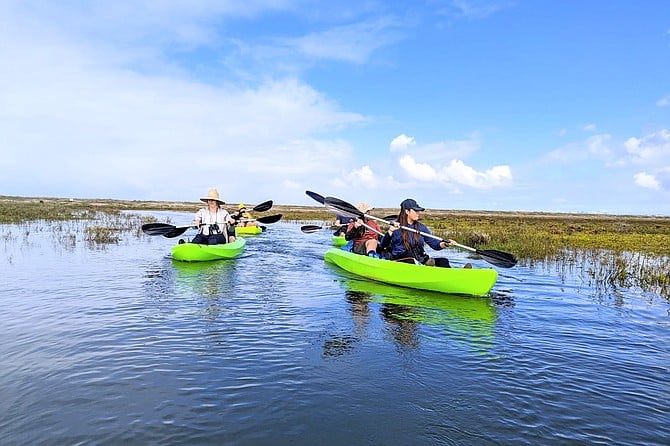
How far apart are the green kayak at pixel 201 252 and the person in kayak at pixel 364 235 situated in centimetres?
406

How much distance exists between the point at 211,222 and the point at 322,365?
1039cm


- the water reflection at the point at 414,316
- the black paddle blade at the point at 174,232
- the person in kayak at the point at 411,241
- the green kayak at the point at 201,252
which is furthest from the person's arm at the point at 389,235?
the black paddle blade at the point at 174,232

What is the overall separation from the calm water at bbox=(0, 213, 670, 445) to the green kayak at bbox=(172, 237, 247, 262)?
266 cm

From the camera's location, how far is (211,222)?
1538cm

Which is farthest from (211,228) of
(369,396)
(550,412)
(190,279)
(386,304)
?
(550,412)

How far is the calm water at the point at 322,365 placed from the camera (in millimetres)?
4305

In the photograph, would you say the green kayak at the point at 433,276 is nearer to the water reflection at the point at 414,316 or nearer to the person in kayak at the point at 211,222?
the water reflection at the point at 414,316

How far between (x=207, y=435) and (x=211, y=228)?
11.9 meters

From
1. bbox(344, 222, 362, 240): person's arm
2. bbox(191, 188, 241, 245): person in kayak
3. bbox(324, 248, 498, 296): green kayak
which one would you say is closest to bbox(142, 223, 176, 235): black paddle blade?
bbox(191, 188, 241, 245): person in kayak

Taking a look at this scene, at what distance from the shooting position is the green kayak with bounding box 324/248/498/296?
399 inches

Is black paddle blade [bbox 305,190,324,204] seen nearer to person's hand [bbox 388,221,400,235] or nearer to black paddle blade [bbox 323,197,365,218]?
black paddle blade [bbox 323,197,365,218]

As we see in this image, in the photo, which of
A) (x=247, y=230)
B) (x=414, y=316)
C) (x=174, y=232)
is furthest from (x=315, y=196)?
(x=247, y=230)

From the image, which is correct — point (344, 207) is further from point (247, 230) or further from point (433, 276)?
point (247, 230)

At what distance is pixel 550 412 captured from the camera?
4.77m
